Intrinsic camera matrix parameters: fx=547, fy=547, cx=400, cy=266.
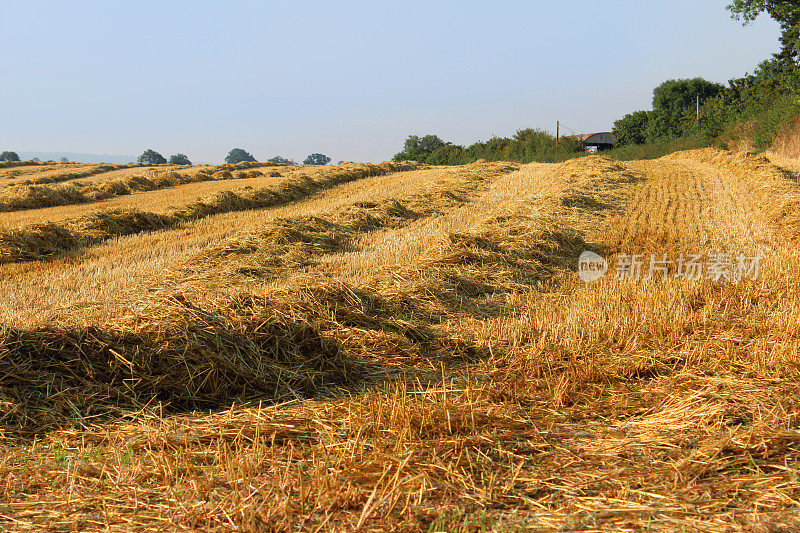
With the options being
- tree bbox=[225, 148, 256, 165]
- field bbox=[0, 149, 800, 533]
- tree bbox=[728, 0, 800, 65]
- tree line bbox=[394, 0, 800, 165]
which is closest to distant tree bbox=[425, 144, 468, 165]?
tree line bbox=[394, 0, 800, 165]

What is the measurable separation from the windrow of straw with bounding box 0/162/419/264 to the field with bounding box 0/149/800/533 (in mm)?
307

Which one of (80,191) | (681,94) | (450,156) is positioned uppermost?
(681,94)

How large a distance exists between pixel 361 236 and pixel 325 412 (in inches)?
294

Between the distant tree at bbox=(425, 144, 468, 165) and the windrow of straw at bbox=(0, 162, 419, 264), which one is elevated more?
the distant tree at bbox=(425, 144, 468, 165)

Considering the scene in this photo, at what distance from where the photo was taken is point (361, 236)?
10852mm

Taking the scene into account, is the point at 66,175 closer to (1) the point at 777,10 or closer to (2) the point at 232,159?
(1) the point at 777,10

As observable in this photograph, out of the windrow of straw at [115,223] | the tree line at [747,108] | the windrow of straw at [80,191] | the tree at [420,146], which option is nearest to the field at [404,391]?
the windrow of straw at [115,223]

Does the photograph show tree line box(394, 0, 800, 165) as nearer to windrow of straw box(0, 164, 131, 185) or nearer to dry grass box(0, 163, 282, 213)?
dry grass box(0, 163, 282, 213)

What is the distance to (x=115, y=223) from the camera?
11883mm

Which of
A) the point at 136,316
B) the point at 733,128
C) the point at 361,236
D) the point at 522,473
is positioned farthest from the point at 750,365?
the point at 733,128

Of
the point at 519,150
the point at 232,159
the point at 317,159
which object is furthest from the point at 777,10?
the point at 232,159

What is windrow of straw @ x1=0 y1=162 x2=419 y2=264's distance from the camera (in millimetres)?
9484

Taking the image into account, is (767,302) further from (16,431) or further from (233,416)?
(16,431)

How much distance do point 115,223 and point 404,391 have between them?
1076 centimetres
